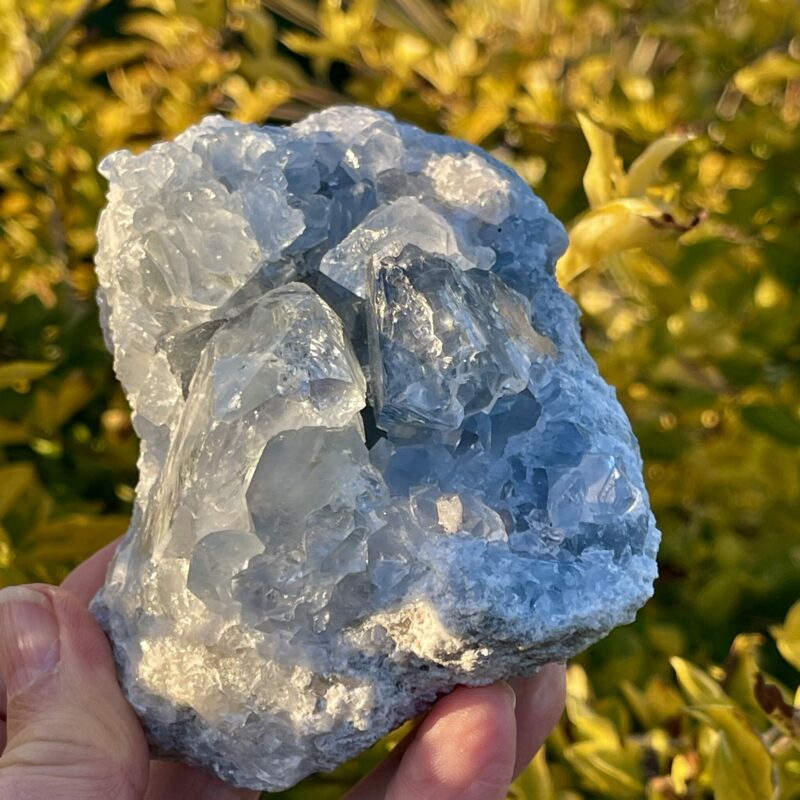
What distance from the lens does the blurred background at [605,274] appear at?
117 centimetres

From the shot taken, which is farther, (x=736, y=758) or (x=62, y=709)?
(x=736, y=758)

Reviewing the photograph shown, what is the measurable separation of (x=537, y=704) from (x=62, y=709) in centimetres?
49

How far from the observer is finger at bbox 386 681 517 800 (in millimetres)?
827

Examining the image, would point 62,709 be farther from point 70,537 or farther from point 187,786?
point 70,537

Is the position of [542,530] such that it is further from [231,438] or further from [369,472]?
[231,438]

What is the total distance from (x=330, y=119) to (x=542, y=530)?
46cm

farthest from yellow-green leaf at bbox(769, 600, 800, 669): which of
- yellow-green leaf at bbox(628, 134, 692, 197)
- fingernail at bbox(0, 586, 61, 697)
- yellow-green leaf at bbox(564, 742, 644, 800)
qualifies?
fingernail at bbox(0, 586, 61, 697)

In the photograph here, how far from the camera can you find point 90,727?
2.58ft

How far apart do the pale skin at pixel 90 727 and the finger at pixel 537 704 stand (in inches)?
5.7

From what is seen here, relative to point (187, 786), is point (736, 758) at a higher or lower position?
higher

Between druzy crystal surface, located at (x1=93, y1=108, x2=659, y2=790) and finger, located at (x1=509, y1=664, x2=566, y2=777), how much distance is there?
19 cm

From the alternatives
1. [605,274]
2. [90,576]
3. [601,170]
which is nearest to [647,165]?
[601,170]

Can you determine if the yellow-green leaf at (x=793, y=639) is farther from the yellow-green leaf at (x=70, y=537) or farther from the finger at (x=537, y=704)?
the yellow-green leaf at (x=70, y=537)

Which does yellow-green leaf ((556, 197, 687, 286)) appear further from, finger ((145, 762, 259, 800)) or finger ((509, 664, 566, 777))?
finger ((145, 762, 259, 800))
